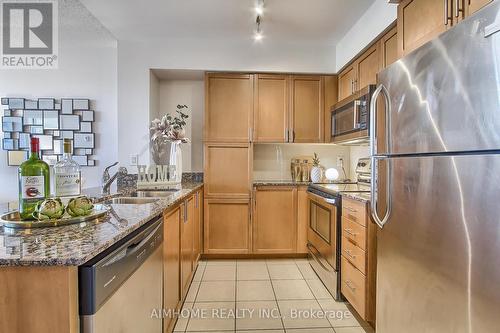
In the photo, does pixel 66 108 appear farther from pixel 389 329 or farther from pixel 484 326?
pixel 484 326

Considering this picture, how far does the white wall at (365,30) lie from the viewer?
224 centimetres

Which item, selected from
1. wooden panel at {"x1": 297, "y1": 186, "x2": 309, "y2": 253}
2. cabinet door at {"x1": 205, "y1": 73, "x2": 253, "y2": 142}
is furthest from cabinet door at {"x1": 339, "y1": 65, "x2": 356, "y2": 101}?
wooden panel at {"x1": 297, "y1": 186, "x2": 309, "y2": 253}

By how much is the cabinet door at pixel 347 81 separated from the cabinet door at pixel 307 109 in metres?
0.24

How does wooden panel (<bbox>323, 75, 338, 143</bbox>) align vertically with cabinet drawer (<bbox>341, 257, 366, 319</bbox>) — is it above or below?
above

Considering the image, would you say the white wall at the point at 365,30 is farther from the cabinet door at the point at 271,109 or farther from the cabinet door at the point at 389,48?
the cabinet door at the point at 271,109

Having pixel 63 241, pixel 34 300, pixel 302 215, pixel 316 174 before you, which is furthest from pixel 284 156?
pixel 34 300

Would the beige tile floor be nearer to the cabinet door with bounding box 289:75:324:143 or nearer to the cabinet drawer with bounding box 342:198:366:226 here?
the cabinet drawer with bounding box 342:198:366:226

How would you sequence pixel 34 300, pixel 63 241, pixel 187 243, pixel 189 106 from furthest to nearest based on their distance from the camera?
pixel 189 106, pixel 187 243, pixel 63 241, pixel 34 300

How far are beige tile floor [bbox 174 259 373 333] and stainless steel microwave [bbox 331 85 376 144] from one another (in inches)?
57.9

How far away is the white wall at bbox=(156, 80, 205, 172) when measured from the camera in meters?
3.67

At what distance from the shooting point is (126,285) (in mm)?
1094

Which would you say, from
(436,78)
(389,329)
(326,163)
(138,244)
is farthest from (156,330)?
(326,163)

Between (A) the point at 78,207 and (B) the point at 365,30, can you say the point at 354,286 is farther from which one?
(B) the point at 365,30

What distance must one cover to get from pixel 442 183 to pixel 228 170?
2.46 m
